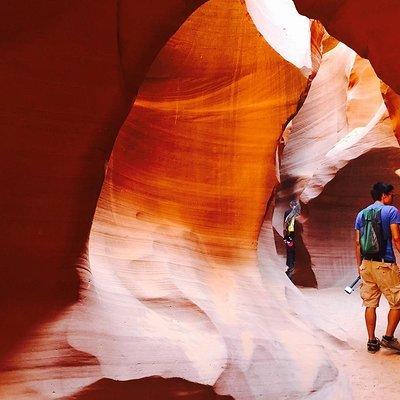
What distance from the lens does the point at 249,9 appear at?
586 cm

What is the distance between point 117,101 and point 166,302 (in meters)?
1.91

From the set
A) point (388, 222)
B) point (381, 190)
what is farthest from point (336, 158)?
point (388, 222)

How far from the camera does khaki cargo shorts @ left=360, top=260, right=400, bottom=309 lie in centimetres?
496

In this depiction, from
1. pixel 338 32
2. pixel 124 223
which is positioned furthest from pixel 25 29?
pixel 124 223

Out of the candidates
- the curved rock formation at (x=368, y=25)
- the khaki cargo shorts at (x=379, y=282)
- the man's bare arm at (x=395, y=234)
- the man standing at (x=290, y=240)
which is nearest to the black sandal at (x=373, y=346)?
the khaki cargo shorts at (x=379, y=282)

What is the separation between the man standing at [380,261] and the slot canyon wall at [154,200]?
665 millimetres

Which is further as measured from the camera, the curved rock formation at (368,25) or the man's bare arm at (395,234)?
the man's bare arm at (395,234)

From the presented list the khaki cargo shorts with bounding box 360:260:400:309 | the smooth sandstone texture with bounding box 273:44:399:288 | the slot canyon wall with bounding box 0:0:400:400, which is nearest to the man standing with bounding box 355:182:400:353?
the khaki cargo shorts with bounding box 360:260:400:309

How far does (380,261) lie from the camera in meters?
5.02

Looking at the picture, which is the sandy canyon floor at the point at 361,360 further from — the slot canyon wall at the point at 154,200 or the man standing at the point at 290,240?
the man standing at the point at 290,240

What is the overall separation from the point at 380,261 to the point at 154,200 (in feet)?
7.87

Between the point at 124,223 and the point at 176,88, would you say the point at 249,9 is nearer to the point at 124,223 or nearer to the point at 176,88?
the point at 176,88

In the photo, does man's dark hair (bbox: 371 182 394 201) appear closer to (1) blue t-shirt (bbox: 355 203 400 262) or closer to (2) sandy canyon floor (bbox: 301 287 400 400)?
(1) blue t-shirt (bbox: 355 203 400 262)

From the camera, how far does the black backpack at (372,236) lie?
5.02 m
